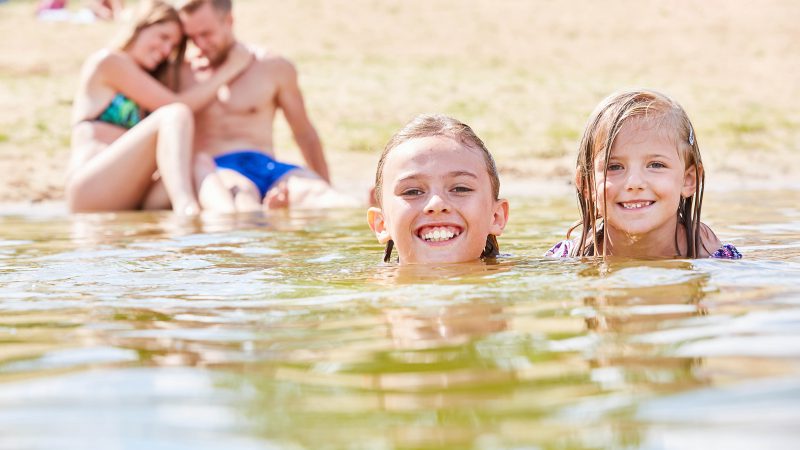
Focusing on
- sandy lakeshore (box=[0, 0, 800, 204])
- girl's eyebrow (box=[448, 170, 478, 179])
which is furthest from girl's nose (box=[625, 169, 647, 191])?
sandy lakeshore (box=[0, 0, 800, 204])

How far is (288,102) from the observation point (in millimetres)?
8445

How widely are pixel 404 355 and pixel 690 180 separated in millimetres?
2259

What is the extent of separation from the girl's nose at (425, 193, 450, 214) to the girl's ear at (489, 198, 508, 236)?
1.06 ft

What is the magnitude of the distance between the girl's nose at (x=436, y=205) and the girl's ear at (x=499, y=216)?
32 cm

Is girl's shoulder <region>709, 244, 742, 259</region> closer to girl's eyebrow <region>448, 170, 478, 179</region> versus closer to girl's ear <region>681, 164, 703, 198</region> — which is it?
girl's ear <region>681, 164, 703, 198</region>

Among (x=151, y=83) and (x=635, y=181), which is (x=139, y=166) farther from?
(x=635, y=181)

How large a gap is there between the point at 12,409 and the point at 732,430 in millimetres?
1173

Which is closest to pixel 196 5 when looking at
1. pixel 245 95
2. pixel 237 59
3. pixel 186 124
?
pixel 237 59

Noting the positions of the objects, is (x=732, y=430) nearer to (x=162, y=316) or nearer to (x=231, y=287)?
(x=162, y=316)

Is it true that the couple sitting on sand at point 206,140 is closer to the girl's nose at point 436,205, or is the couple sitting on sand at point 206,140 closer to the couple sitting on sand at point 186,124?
the couple sitting on sand at point 186,124

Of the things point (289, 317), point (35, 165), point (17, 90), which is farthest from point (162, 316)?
point (17, 90)

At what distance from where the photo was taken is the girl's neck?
13.6 ft

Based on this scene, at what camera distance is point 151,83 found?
7.98 metres

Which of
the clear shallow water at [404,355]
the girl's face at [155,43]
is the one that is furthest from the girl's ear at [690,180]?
the girl's face at [155,43]
